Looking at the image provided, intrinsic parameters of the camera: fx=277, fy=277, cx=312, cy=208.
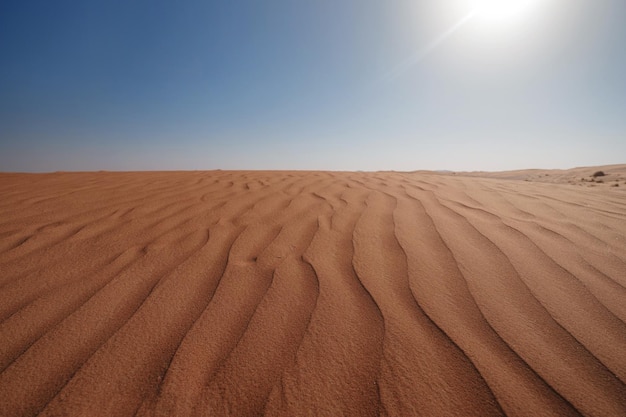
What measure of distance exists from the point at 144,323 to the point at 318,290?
2.28 feet

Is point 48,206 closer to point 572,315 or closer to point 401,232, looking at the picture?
point 401,232

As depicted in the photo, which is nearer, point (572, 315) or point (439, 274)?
point (572, 315)

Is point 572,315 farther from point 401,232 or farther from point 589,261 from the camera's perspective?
point 401,232

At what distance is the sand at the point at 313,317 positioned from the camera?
2.52ft

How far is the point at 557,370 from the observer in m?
0.83

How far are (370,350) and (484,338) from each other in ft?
1.32

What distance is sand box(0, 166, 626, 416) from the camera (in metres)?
0.77

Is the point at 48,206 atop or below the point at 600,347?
atop

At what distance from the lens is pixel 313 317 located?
1.07 metres

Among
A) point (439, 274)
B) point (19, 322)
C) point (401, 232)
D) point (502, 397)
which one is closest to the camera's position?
point (502, 397)

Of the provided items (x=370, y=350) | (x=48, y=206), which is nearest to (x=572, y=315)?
(x=370, y=350)

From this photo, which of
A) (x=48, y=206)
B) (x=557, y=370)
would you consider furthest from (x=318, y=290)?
(x=48, y=206)

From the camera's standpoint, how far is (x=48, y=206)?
8.29 feet

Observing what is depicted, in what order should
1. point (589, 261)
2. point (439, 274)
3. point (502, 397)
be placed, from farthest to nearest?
point (589, 261), point (439, 274), point (502, 397)
